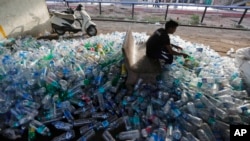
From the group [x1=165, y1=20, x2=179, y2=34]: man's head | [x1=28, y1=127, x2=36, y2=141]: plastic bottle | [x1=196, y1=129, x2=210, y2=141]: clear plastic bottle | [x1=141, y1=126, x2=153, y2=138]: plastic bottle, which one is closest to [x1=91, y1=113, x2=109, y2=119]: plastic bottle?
[x1=141, y1=126, x2=153, y2=138]: plastic bottle

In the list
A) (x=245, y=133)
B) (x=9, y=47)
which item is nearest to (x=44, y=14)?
(x=9, y=47)

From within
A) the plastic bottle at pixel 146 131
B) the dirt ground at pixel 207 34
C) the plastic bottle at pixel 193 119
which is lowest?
the plastic bottle at pixel 146 131

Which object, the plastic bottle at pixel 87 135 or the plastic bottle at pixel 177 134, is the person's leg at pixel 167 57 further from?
the plastic bottle at pixel 87 135

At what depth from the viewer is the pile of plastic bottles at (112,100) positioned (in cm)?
273

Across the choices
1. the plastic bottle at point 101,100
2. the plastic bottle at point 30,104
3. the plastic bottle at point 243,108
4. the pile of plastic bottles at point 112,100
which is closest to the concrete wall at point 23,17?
the pile of plastic bottles at point 112,100

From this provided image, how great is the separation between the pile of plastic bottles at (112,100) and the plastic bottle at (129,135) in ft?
0.05

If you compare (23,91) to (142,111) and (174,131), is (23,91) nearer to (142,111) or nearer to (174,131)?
Result: (142,111)

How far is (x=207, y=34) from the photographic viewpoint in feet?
25.5

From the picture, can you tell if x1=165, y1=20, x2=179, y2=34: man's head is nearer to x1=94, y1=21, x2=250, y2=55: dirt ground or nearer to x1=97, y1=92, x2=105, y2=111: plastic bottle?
x1=97, y1=92, x2=105, y2=111: plastic bottle

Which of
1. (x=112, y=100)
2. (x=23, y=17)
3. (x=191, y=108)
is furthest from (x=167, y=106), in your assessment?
(x=23, y=17)

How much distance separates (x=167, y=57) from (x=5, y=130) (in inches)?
127

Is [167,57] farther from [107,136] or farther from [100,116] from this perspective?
[107,136]

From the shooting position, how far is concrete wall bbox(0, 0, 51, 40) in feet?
17.0

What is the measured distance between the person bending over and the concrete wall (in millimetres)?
4477
